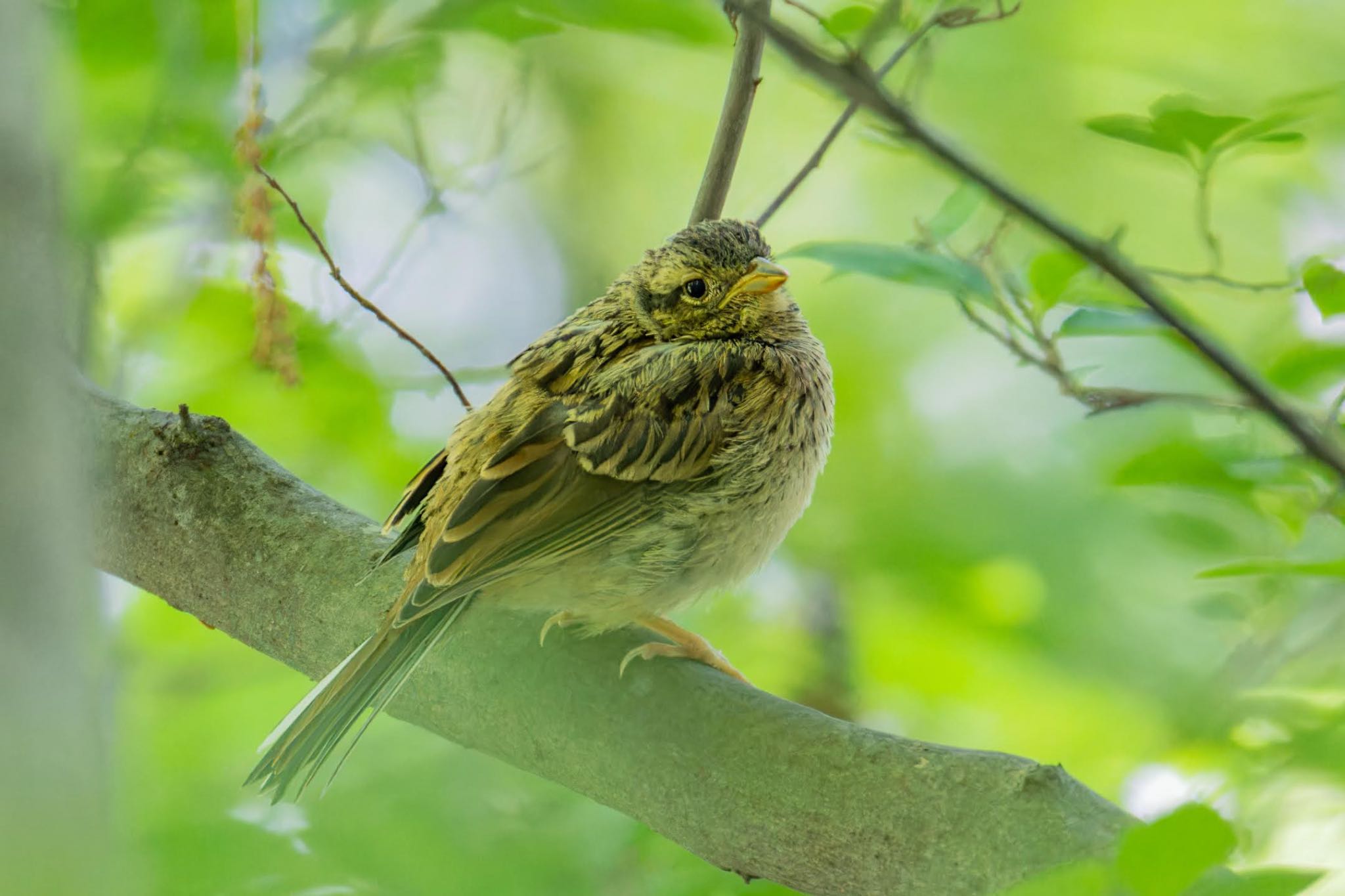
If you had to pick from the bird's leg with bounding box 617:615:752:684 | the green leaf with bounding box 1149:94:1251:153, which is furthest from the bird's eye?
the green leaf with bounding box 1149:94:1251:153

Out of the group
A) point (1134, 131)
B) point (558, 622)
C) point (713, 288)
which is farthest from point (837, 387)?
point (1134, 131)

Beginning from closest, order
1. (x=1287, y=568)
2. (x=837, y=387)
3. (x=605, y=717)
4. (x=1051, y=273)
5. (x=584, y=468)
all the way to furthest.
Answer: (x=1287, y=568) → (x=1051, y=273) → (x=605, y=717) → (x=584, y=468) → (x=837, y=387)

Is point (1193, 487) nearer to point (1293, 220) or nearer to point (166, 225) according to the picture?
point (166, 225)

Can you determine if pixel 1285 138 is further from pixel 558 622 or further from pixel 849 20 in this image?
pixel 558 622

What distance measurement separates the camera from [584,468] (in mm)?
3324

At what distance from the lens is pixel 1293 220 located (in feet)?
19.3

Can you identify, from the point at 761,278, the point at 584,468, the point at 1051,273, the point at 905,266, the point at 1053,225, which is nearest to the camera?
the point at 1053,225

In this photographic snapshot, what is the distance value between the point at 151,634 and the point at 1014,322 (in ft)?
11.7

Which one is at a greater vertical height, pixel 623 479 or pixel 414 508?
pixel 414 508

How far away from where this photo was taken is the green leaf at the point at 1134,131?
81.5 inches

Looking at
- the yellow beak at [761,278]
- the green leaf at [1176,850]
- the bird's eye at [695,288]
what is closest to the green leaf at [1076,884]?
the green leaf at [1176,850]

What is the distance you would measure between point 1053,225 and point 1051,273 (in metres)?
0.85

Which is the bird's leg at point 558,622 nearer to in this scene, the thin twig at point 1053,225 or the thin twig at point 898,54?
the thin twig at point 898,54

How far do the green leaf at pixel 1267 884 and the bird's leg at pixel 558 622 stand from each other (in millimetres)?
1834
